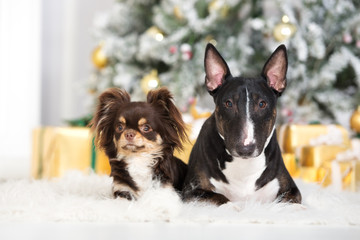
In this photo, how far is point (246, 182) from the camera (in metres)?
1.38

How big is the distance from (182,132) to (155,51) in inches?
76.8

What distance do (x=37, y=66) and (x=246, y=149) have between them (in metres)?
3.61

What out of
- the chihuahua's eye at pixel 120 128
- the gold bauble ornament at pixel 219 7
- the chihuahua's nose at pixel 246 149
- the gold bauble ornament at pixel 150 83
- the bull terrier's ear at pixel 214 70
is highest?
the gold bauble ornament at pixel 219 7

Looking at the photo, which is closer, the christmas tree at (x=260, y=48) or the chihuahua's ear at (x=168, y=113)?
the chihuahua's ear at (x=168, y=113)

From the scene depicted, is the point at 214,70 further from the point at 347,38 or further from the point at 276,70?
the point at 347,38

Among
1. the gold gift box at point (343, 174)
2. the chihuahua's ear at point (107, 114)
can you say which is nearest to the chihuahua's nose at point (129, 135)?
the chihuahua's ear at point (107, 114)

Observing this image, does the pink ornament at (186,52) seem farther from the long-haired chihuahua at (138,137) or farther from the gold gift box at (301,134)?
the long-haired chihuahua at (138,137)

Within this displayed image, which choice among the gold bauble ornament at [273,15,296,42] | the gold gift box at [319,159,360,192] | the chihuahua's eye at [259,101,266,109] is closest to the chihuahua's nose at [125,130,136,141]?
the chihuahua's eye at [259,101,266,109]

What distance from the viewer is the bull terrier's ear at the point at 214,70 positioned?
4.63 ft

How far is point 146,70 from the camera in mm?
3604

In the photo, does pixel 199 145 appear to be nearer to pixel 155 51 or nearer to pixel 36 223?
pixel 36 223

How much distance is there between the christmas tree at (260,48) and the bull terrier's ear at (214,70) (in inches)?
67.2

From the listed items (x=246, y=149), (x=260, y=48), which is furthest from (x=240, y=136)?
(x=260, y=48)

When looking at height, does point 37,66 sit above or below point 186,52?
below
